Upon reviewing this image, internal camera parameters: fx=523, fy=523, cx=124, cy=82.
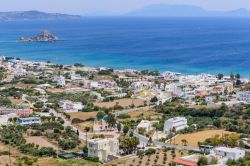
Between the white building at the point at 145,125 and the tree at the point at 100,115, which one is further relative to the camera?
the tree at the point at 100,115

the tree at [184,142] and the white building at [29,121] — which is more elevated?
the tree at [184,142]

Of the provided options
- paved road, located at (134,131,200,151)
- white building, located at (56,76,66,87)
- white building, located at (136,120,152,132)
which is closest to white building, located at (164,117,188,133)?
white building, located at (136,120,152,132)

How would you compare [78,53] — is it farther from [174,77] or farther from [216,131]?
[216,131]

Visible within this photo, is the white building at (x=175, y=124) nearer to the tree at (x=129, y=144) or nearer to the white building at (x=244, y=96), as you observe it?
the tree at (x=129, y=144)

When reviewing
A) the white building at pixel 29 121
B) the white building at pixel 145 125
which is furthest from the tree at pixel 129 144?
the white building at pixel 29 121

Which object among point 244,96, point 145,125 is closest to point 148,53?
point 244,96

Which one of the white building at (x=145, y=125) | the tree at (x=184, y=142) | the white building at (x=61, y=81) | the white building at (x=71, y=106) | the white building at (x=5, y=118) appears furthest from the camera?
the white building at (x=61, y=81)

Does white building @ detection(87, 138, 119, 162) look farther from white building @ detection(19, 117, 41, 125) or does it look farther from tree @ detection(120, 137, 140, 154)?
white building @ detection(19, 117, 41, 125)

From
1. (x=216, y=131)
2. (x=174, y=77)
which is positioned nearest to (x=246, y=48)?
(x=174, y=77)
